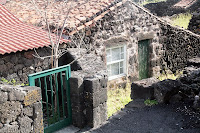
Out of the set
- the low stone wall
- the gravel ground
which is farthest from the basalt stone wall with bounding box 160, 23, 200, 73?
the gravel ground

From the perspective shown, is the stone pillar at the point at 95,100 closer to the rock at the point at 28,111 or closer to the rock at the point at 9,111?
the rock at the point at 28,111

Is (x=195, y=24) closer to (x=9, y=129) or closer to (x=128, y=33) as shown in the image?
(x=128, y=33)

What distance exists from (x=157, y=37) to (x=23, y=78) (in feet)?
20.6

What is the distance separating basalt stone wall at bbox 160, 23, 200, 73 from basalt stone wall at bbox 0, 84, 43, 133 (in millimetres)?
7735

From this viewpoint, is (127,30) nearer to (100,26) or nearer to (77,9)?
(100,26)

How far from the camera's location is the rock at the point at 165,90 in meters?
6.79

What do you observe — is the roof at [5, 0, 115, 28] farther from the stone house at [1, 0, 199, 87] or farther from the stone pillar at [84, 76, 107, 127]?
the stone pillar at [84, 76, 107, 127]

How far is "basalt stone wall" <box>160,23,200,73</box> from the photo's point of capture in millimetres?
11766

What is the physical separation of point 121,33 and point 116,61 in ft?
3.44

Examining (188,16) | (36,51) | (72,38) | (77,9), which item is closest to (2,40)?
(36,51)

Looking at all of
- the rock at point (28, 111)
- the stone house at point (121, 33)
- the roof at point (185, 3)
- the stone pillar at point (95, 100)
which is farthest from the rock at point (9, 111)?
the roof at point (185, 3)

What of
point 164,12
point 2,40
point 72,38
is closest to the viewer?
point 2,40

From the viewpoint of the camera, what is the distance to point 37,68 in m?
7.54

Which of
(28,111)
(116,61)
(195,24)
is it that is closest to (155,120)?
(28,111)
